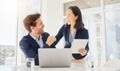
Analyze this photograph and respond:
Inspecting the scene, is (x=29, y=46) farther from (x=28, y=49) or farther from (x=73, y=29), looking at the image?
(x=73, y=29)

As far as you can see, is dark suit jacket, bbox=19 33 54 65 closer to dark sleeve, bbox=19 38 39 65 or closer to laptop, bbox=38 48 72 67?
dark sleeve, bbox=19 38 39 65

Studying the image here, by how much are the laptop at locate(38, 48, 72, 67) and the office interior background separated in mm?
2195

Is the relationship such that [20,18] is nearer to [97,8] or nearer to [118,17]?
[97,8]

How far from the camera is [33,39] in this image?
308 cm

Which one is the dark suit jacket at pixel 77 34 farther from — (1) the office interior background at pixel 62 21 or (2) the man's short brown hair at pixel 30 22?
(1) the office interior background at pixel 62 21

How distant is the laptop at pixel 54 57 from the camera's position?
2039mm

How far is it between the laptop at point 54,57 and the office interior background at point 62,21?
219 centimetres

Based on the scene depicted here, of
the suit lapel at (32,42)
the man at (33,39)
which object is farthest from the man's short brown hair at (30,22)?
the suit lapel at (32,42)

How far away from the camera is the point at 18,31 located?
4.94 metres

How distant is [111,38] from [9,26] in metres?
2.46

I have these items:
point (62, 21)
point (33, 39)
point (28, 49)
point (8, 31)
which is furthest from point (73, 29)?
point (8, 31)

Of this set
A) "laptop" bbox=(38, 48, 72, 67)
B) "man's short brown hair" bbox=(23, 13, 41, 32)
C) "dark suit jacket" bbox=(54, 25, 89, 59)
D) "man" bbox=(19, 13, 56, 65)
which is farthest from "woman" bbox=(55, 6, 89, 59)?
"laptop" bbox=(38, 48, 72, 67)

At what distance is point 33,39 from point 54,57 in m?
1.09

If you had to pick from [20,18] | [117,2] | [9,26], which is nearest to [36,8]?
[20,18]
